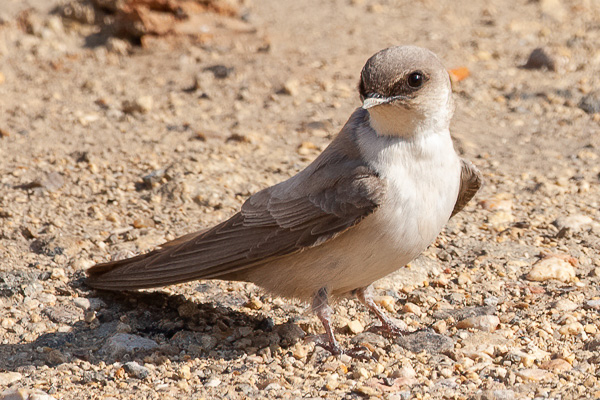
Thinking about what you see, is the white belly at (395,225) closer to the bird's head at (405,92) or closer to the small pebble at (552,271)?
the bird's head at (405,92)

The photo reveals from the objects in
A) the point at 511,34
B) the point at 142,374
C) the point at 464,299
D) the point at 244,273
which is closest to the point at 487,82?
the point at 511,34

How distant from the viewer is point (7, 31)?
31.1 feet

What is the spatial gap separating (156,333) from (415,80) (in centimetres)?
192

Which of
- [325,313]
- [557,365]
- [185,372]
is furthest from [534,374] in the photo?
[185,372]

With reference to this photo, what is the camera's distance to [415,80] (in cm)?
441

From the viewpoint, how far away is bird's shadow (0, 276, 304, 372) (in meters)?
4.62

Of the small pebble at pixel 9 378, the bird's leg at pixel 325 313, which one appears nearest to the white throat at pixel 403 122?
the bird's leg at pixel 325 313

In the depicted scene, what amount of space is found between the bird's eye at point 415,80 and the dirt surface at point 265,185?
131 centimetres

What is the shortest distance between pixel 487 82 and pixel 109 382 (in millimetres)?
5367

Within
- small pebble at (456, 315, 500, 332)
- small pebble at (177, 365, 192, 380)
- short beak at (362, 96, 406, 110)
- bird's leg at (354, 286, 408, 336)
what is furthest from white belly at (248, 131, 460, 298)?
small pebble at (177, 365, 192, 380)

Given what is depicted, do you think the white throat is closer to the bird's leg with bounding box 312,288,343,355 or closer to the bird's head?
the bird's head

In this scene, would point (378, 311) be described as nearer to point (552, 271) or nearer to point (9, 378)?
point (552, 271)

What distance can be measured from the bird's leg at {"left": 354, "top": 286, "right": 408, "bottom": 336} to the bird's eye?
4.02 ft

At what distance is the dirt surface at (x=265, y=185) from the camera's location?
14.7 feet
